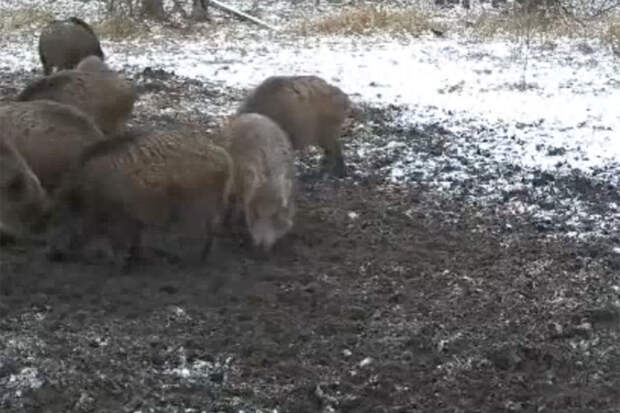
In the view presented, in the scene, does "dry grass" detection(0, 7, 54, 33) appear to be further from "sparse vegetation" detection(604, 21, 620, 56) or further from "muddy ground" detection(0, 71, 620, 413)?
"muddy ground" detection(0, 71, 620, 413)

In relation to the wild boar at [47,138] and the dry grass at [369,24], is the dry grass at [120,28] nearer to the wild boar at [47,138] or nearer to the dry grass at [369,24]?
the dry grass at [369,24]

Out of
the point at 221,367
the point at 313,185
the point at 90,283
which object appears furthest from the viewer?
the point at 313,185

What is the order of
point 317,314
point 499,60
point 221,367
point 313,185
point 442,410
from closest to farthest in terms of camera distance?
point 442,410 → point 221,367 → point 317,314 → point 313,185 → point 499,60

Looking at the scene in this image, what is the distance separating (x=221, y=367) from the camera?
539 centimetres

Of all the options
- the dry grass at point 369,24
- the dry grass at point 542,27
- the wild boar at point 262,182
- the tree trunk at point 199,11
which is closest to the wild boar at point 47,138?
the wild boar at point 262,182

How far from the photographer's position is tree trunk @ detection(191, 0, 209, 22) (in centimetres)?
1750

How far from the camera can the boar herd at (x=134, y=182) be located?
21.3ft

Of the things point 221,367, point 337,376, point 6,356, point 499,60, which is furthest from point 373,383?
point 499,60

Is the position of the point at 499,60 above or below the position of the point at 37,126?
below

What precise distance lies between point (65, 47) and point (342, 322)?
735 centimetres

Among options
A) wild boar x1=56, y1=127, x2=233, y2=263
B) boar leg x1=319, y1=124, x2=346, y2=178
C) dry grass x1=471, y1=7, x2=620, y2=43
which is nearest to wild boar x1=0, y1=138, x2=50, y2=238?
wild boar x1=56, y1=127, x2=233, y2=263

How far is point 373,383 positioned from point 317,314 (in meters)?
0.84

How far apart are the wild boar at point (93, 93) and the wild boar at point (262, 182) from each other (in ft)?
5.49

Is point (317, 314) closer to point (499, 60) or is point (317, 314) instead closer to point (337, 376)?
point (337, 376)
